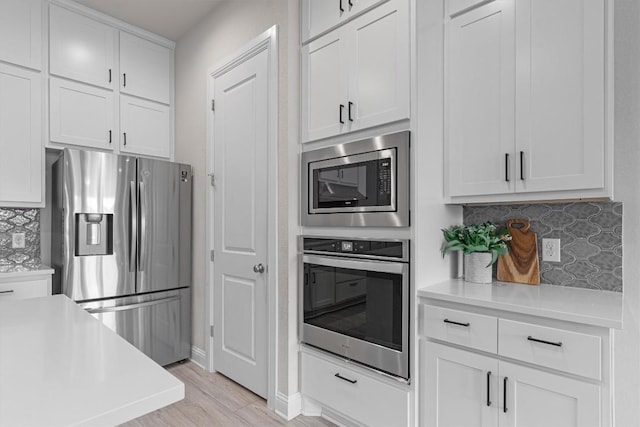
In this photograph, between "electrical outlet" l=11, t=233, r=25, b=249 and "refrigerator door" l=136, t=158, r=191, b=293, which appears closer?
"electrical outlet" l=11, t=233, r=25, b=249

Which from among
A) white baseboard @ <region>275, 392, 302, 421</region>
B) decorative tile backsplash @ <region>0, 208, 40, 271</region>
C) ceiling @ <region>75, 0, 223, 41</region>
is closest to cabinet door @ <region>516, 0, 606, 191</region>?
white baseboard @ <region>275, 392, 302, 421</region>

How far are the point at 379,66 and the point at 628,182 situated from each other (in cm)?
122

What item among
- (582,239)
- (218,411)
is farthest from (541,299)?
(218,411)

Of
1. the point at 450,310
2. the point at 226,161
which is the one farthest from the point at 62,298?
the point at 450,310

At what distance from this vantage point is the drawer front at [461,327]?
1.52m

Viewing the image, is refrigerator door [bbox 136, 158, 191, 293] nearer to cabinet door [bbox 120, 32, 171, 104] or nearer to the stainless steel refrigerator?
the stainless steel refrigerator

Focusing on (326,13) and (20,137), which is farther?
(20,137)

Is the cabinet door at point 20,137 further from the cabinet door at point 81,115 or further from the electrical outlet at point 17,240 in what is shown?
the electrical outlet at point 17,240

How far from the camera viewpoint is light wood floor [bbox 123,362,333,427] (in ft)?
7.18

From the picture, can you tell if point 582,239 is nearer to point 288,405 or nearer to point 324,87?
point 324,87

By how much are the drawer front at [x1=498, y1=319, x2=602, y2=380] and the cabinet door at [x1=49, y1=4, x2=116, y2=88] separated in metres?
3.35

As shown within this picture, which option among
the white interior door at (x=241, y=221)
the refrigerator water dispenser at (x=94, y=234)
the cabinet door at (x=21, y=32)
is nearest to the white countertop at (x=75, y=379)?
the white interior door at (x=241, y=221)

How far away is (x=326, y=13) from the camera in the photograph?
6.99 ft

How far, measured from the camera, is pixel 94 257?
2.64 meters
